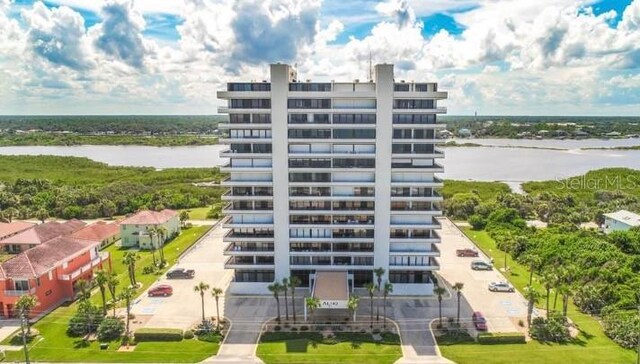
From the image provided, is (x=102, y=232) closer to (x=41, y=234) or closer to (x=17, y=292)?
(x=41, y=234)

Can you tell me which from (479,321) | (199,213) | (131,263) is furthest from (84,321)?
(199,213)

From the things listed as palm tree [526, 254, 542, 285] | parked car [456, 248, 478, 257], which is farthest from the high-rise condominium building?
parked car [456, 248, 478, 257]

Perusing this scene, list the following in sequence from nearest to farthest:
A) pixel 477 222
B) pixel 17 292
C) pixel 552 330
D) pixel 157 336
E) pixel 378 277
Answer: pixel 552 330 < pixel 157 336 < pixel 17 292 < pixel 378 277 < pixel 477 222

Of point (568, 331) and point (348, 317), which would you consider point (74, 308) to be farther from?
point (568, 331)

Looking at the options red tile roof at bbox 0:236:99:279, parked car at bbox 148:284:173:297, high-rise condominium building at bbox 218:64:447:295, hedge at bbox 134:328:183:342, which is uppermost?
high-rise condominium building at bbox 218:64:447:295

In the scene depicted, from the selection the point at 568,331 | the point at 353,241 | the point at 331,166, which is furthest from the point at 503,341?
the point at 331,166

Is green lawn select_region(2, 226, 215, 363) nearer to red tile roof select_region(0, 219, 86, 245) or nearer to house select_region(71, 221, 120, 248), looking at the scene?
red tile roof select_region(0, 219, 86, 245)
